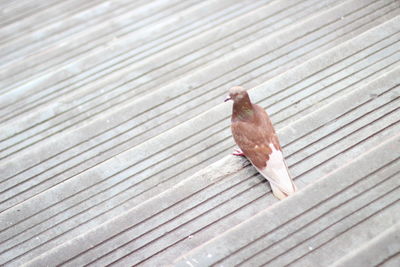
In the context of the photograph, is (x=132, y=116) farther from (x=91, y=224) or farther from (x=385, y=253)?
(x=385, y=253)

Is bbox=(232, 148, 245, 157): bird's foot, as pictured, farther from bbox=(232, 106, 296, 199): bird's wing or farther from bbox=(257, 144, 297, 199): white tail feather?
bbox=(257, 144, 297, 199): white tail feather

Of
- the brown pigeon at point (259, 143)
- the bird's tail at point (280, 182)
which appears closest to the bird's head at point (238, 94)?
the brown pigeon at point (259, 143)

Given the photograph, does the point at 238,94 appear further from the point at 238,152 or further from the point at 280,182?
the point at 280,182

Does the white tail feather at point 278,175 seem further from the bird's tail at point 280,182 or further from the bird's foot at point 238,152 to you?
the bird's foot at point 238,152

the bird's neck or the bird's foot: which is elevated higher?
the bird's neck

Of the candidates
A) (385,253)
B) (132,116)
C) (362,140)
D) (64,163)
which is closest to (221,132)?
(132,116)

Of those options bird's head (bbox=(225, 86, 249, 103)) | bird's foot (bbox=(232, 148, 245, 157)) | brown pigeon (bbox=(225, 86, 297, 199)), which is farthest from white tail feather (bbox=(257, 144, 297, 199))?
bird's head (bbox=(225, 86, 249, 103))

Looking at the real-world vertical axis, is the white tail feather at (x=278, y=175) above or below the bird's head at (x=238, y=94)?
below
